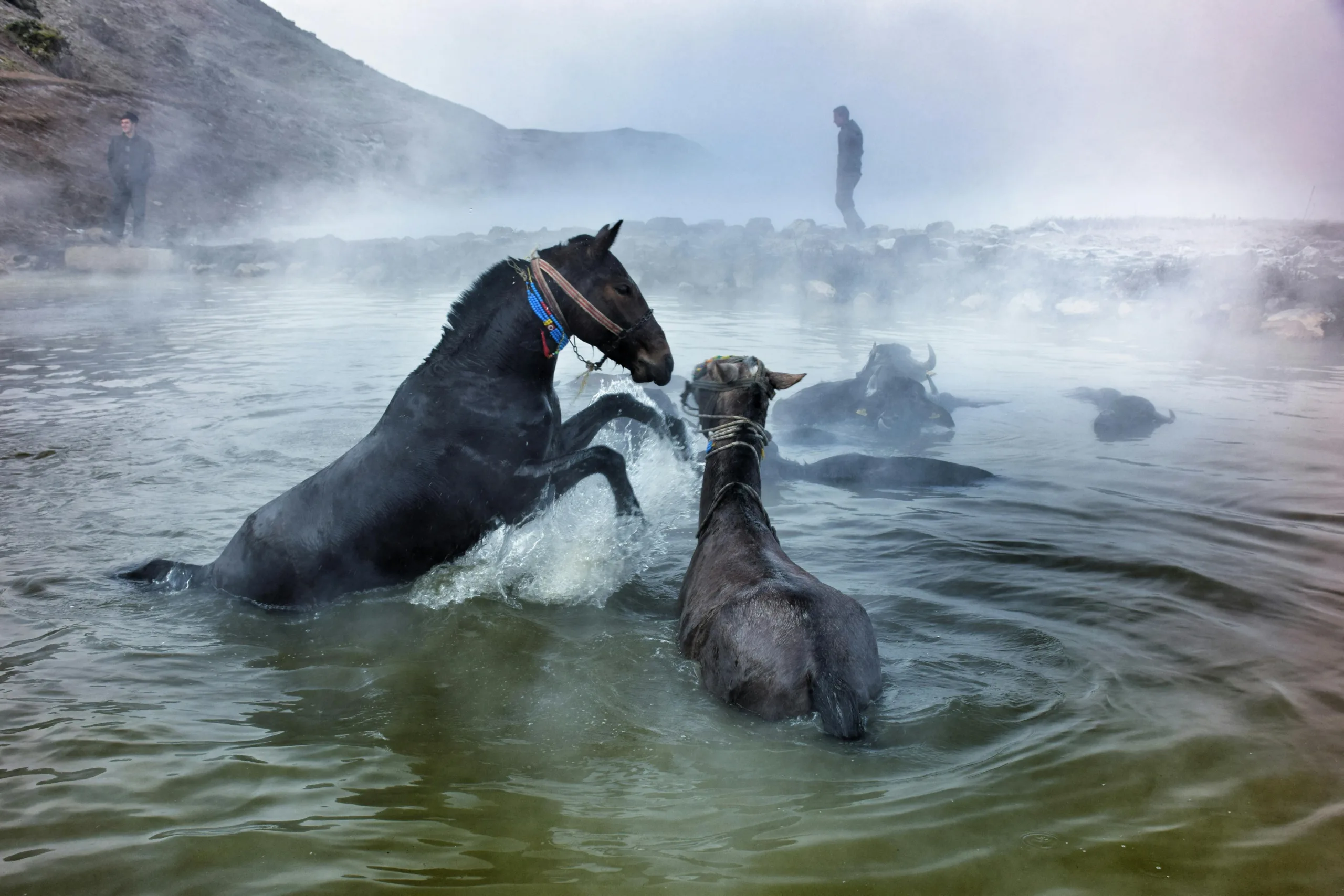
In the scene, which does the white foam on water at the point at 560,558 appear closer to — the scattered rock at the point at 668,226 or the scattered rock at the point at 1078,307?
the scattered rock at the point at 1078,307

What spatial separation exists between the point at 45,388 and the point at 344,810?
9628mm

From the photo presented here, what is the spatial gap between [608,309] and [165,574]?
3250 millimetres

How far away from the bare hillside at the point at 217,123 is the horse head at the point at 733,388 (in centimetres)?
2276

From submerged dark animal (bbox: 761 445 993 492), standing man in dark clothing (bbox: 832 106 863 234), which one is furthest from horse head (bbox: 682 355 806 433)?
standing man in dark clothing (bbox: 832 106 863 234)

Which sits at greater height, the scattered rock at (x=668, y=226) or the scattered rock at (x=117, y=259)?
the scattered rock at (x=668, y=226)

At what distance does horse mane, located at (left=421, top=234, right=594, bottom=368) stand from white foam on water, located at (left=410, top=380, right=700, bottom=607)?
3.92 ft

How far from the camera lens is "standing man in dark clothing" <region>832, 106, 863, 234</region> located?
23.3 meters

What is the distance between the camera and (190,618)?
5211 mm

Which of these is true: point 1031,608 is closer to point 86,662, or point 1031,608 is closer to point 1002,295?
point 86,662

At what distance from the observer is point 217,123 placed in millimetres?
33219

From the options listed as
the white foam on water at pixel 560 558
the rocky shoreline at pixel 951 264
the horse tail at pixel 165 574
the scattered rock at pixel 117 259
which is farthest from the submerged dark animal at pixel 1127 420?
the scattered rock at pixel 117 259

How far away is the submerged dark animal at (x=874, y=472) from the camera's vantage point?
328 inches

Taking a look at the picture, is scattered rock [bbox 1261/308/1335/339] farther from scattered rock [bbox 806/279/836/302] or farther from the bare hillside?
the bare hillside

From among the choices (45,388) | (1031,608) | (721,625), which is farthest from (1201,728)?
(45,388)
